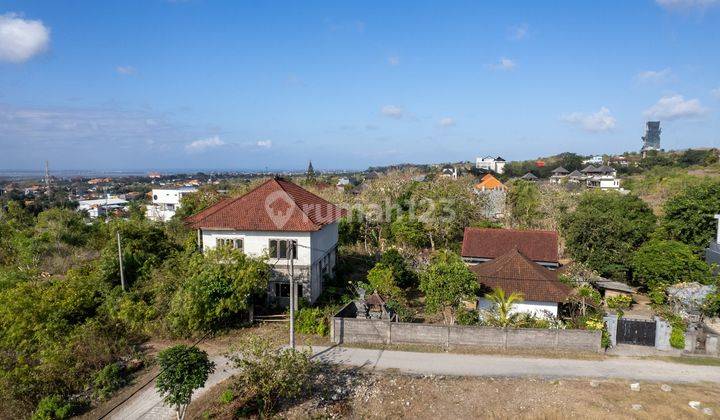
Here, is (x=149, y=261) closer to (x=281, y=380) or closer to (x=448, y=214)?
(x=281, y=380)

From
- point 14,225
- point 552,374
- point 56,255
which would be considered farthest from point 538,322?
point 14,225

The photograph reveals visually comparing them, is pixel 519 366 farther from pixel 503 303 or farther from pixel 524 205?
pixel 524 205

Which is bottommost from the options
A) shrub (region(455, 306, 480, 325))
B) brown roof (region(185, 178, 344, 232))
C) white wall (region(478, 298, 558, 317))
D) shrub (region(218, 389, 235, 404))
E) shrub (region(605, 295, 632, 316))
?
shrub (region(218, 389, 235, 404))

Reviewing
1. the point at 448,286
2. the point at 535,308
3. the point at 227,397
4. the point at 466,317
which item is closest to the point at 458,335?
the point at 466,317

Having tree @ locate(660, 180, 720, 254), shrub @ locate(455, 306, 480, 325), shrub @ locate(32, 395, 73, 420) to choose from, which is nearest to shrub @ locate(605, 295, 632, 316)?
tree @ locate(660, 180, 720, 254)

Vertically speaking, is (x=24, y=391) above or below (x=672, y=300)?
below

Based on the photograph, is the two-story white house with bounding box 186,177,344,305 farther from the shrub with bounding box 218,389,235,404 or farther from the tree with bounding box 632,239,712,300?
the tree with bounding box 632,239,712,300
